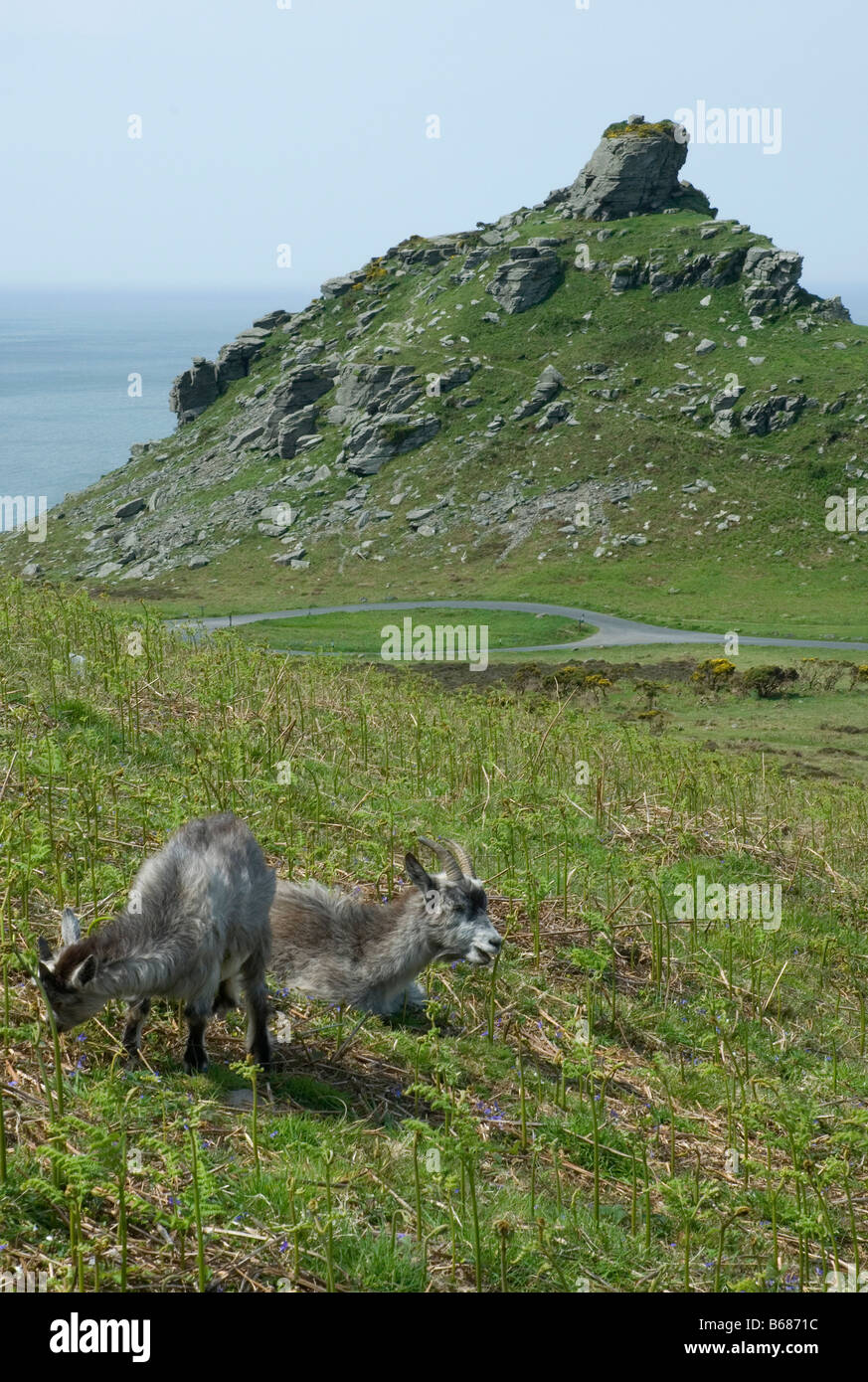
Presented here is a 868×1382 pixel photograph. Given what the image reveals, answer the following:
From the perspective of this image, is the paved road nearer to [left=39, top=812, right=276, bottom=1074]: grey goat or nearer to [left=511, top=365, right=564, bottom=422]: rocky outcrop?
[left=511, top=365, right=564, bottom=422]: rocky outcrop

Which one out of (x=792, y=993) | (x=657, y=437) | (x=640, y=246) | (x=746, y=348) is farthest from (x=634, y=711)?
(x=640, y=246)

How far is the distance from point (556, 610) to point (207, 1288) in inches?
3096

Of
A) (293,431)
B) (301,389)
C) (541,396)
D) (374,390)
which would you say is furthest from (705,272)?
(293,431)

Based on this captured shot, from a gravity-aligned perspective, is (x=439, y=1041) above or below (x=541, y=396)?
below

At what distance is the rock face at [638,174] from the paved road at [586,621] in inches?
3151

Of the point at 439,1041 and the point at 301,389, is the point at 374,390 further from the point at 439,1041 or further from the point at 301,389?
the point at 439,1041

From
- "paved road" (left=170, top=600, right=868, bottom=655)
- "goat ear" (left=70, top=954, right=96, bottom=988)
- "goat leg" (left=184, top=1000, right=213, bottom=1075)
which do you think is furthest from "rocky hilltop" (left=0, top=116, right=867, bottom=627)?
"goat ear" (left=70, top=954, right=96, bottom=988)

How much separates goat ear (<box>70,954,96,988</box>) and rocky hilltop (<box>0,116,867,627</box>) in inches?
3589

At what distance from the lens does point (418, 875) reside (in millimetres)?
8609

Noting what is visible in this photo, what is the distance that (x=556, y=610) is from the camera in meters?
82.3

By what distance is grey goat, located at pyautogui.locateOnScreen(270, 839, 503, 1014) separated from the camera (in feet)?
28.6

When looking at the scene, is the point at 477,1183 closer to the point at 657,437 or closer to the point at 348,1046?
the point at 348,1046

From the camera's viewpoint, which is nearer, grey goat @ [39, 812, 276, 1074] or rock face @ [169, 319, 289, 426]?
grey goat @ [39, 812, 276, 1074]

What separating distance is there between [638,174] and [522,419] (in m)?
49.0
